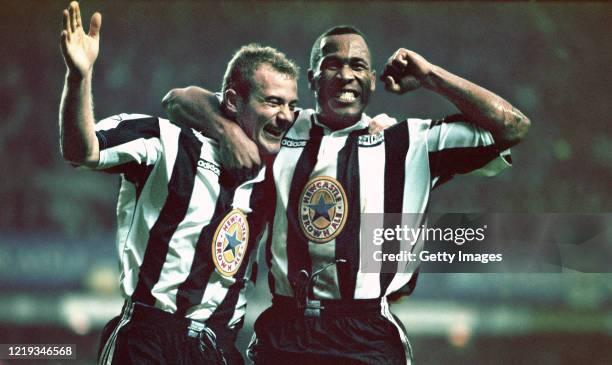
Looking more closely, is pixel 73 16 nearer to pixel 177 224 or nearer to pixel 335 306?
pixel 177 224

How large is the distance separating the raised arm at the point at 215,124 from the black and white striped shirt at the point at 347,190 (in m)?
0.13

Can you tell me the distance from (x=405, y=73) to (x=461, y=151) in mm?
240

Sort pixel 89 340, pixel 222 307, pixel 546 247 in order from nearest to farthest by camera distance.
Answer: pixel 222 307 → pixel 546 247 → pixel 89 340

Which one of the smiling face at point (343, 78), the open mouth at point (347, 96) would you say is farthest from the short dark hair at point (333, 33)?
the open mouth at point (347, 96)

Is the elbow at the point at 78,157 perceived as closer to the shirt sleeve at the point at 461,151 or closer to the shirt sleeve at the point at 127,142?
the shirt sleeve at the point at 127,142

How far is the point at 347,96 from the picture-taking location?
1.84 m

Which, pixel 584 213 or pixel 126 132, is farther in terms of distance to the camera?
pixel 584 213

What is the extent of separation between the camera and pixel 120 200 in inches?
69.7

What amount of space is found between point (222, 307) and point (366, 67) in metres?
0.73

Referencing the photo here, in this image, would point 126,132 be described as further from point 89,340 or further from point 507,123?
point 89,340

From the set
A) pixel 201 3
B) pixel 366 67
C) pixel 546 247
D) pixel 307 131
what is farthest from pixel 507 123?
pixel 201 3

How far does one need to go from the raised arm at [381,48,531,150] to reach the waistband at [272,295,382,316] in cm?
51

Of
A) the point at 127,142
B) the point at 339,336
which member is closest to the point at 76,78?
the point at 127,142

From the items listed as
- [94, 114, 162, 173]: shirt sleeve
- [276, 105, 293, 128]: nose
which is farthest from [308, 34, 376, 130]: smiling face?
[94, 114, 162, 173]: shirt sleeve
